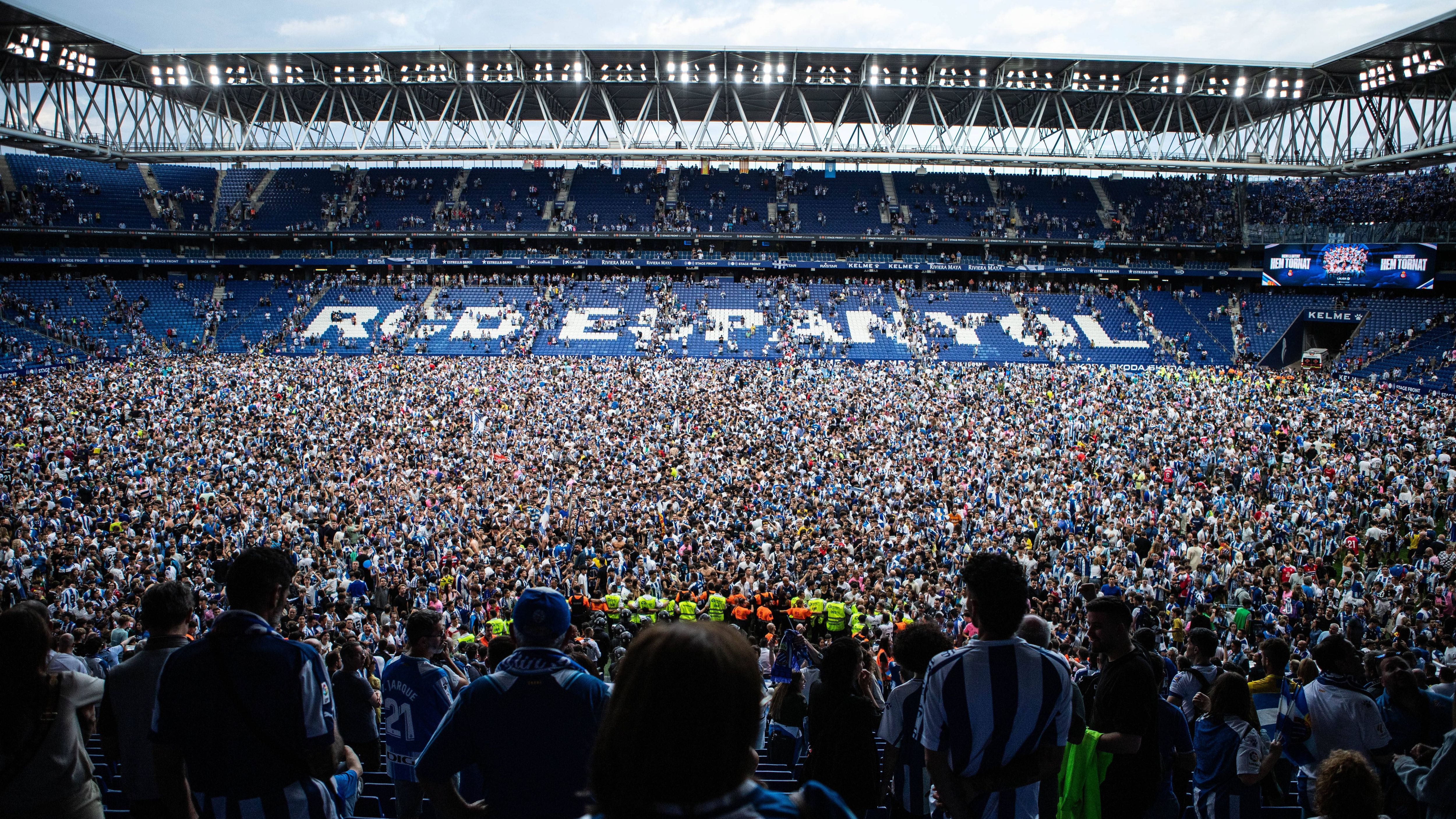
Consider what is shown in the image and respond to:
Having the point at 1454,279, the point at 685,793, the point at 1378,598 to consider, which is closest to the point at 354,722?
the point at 685,793

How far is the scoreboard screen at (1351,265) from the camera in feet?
128

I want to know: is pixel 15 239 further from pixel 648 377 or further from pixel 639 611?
pixel 639 611

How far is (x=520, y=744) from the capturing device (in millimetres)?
2582

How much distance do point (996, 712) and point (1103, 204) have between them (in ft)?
183

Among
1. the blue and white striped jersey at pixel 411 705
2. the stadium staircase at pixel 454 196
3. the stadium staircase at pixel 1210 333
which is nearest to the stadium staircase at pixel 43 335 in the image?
the stadium staircase at pixel 454 196

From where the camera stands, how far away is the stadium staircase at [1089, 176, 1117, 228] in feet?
164

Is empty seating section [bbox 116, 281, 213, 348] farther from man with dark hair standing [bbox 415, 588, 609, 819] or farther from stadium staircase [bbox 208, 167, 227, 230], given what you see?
man with dark hair standing [bbox 415, 588, 609, 819]

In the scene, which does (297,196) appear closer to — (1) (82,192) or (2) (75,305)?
(1) (82,192)

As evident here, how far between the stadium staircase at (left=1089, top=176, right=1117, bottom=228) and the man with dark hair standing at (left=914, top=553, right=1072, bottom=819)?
53.2 meters

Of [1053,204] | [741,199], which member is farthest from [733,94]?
[1053,204]

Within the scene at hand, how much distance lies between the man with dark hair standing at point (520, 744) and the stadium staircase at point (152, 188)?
56.1m

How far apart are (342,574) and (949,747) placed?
12.3 metres

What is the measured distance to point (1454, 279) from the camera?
39344 mm

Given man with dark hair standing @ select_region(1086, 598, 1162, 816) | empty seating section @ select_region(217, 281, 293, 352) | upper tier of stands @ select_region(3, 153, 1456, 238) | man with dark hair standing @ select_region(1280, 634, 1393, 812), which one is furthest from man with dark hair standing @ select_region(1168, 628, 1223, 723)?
upper tier of stands @ select_region(3, 153, 1456, 238)
